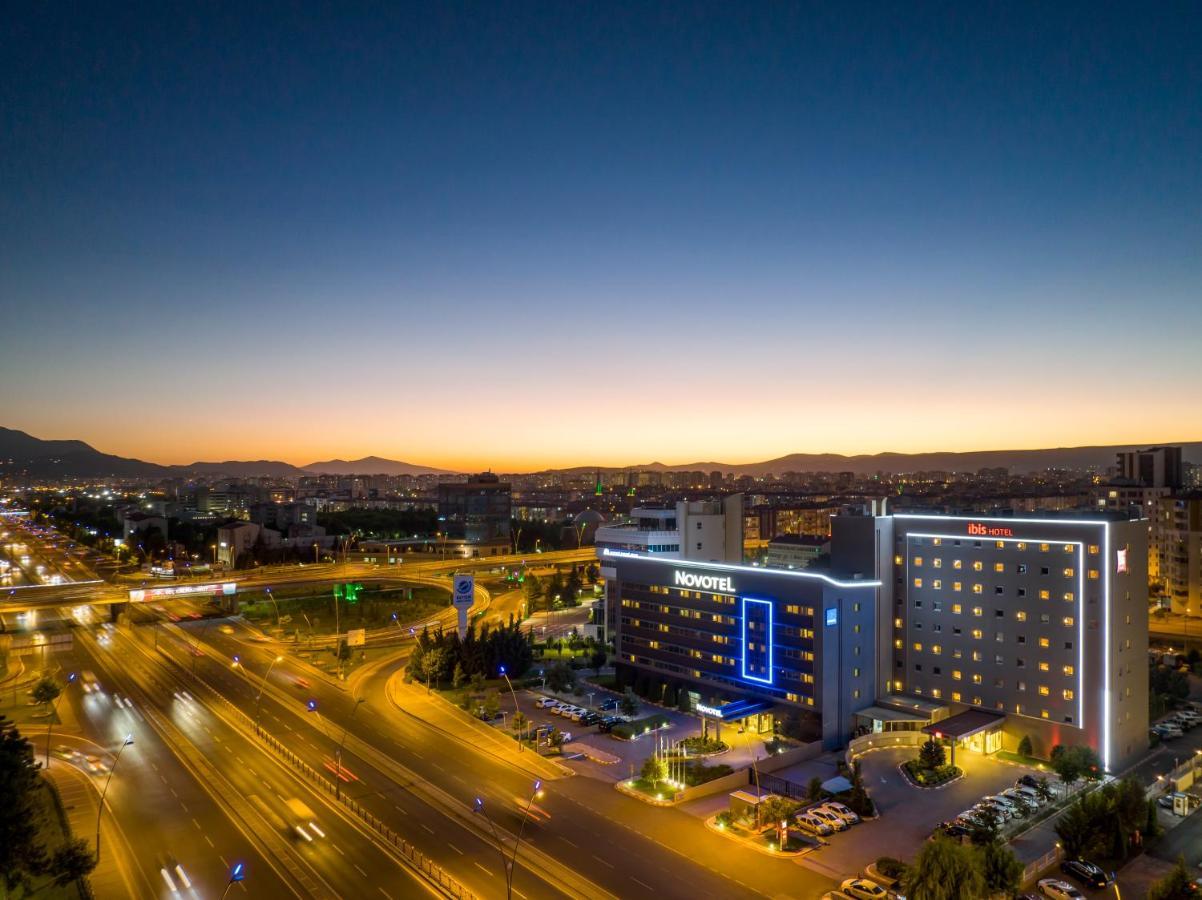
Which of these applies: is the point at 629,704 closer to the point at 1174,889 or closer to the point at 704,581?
the point at 704,581

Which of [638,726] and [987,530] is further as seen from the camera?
[638,726]

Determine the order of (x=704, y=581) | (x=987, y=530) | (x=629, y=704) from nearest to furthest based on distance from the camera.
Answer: (x=987, y=530) < (x=629, y=704) < (x=704, y=581)

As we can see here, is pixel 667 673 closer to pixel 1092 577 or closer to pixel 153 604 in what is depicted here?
pixel 1092 577

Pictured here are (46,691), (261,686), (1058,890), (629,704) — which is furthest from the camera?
(261,686)

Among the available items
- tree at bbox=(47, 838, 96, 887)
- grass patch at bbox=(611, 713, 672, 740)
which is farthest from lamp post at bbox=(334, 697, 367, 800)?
grass patch at bbox=(611, 713, 672, 740)

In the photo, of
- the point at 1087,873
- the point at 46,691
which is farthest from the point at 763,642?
the point at 46,691
